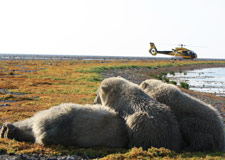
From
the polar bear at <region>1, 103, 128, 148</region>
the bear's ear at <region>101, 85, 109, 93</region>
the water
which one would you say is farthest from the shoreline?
the polar bear at <region>1, 103, 128, 148</region>

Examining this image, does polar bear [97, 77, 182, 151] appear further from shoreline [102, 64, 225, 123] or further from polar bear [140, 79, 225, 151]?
shoreline [102, 64, 225, 123]

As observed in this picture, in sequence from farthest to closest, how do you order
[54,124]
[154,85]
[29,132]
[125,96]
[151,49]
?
[151,49] < [154,85] < [125,96] < [29,132] < [54,124]

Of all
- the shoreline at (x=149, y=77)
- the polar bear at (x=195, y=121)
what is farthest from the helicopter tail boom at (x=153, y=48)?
the polar bear at (x=195, y=121)

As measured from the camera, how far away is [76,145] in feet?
25.4

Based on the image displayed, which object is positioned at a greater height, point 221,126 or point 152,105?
point 152,105

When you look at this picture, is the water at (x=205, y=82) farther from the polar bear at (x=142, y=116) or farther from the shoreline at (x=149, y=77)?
the polar bear at (x=142, y=116)

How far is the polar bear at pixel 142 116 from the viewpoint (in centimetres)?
792

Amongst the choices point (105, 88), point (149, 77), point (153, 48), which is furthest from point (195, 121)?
point (153, 48)

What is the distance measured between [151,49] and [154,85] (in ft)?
366

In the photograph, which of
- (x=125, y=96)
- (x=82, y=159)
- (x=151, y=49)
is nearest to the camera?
(x=82, y=159)

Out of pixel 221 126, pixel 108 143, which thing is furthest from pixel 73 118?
pixel 221 126

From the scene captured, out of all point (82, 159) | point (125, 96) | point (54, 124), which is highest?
point (125, 96)

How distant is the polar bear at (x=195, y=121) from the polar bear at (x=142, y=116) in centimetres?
35

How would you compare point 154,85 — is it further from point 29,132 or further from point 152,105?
point 29,132
